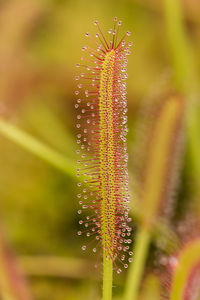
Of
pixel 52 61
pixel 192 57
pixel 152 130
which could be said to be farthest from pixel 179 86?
pixel 52 61

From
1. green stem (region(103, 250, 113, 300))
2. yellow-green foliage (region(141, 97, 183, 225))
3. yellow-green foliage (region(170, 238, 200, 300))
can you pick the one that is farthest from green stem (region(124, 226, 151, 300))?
green stem (region(103, 250, 113, 300))

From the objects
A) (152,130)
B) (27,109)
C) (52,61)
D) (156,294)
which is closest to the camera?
(156,294)

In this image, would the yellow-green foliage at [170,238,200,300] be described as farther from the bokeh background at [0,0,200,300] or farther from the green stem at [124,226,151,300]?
the bokeh background at [0,0,200,300]

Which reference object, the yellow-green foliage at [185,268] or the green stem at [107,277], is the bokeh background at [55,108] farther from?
the green stem at [107,277]

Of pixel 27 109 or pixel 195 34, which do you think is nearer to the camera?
pixel 27 109

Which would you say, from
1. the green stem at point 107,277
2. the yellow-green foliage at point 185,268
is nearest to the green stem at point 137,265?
the yellow-green foliage at point 185,268

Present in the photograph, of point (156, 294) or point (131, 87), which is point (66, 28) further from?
point (156, 294)
